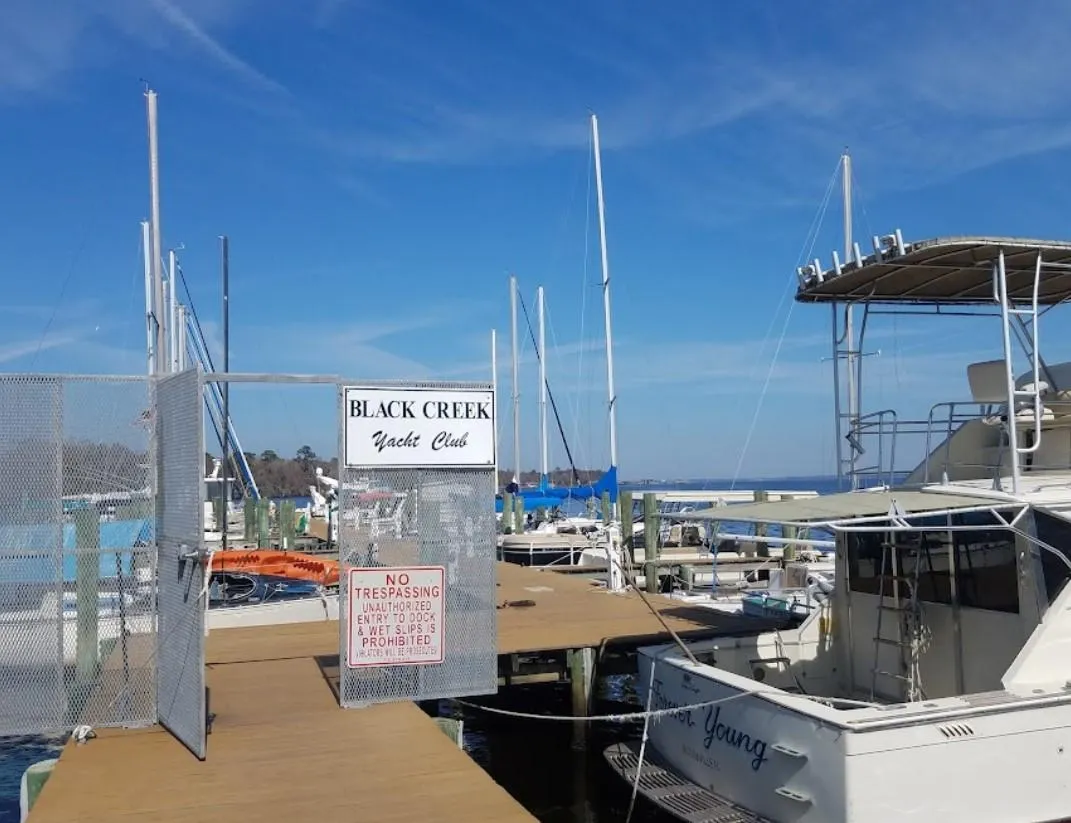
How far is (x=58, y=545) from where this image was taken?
8188mm

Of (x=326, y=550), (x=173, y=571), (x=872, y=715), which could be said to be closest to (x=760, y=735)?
(x=872, y=715)

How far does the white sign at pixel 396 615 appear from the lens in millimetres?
9281

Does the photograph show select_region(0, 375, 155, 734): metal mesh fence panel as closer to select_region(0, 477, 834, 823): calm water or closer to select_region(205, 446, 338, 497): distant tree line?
select_region(0, 477, 834, 823): calm water

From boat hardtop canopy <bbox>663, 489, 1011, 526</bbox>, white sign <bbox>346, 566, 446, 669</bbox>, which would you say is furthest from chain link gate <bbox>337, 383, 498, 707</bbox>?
boat hardtop canopy <bbox>663, 489, 1011, 526</bbox>

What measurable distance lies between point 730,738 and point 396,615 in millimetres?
3048

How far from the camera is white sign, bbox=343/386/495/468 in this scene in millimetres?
9195

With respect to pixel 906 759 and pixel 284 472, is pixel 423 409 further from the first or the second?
pixel 284 472

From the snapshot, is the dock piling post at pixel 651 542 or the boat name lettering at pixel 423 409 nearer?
the boat name lettering at pixel 423 409

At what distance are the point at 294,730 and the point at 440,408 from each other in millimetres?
3010

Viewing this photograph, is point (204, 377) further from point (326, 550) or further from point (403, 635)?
point (326, 550)

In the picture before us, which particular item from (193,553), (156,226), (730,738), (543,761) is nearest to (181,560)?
(193,553)

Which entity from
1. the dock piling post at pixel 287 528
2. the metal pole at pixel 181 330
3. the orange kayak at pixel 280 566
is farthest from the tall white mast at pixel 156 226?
the dock piling post at pixel 287 528

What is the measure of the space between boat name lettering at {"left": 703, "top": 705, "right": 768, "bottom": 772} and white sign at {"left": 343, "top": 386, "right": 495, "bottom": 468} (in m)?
2.93

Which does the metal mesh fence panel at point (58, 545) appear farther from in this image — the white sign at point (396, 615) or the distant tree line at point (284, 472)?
the distant tree line at point (284, 472)
